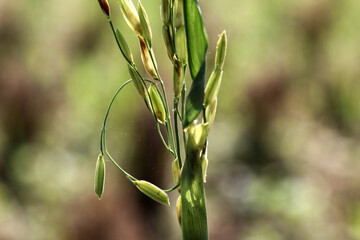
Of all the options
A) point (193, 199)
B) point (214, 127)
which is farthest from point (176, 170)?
point (214, 127)

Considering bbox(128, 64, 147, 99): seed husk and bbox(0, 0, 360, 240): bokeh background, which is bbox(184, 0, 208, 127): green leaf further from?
bbox(0, 0, 360, 240): bokeh background

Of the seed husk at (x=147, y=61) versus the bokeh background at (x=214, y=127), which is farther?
the bokeh background at (x=214, y=127)

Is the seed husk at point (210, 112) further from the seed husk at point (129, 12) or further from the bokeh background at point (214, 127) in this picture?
the bokeh background at point (214, 127)

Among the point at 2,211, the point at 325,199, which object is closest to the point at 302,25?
the point at 325,199

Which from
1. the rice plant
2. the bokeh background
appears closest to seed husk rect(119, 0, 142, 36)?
the rice plant

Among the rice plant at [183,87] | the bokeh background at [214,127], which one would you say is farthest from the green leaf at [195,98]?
the bokeh background at [214,127]

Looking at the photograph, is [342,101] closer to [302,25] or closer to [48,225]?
[302,25]
